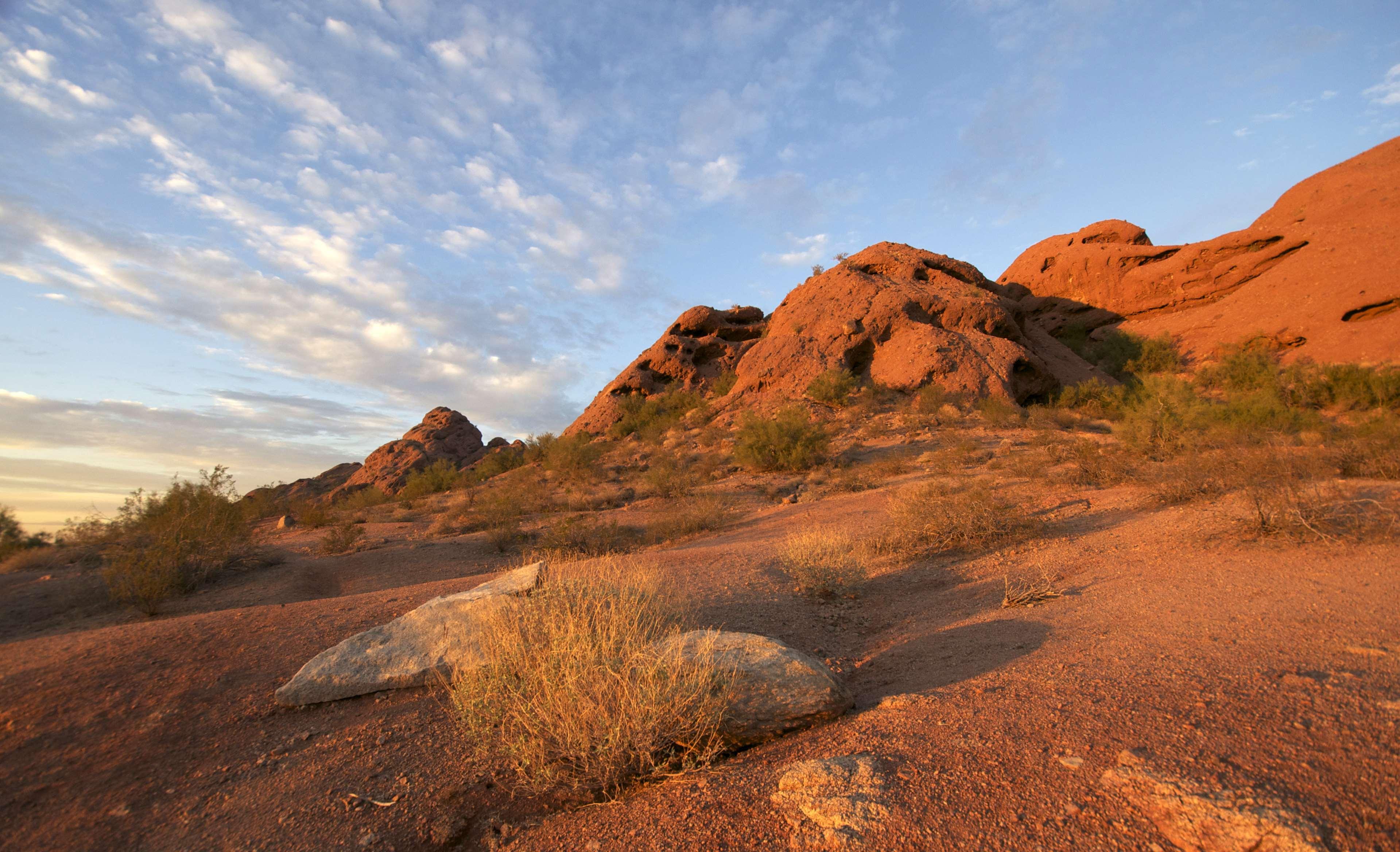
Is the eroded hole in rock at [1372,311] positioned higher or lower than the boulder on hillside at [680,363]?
lower

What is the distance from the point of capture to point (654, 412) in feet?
82.4

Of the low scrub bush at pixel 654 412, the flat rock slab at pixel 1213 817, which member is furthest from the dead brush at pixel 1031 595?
the low scrub bush at pixel 654 412

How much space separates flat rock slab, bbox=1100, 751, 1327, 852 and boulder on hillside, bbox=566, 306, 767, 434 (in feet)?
79.3

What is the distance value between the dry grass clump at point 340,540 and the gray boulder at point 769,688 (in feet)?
32.1

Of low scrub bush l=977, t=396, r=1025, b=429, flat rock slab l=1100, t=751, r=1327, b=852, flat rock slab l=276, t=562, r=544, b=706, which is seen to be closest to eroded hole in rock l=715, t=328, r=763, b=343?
low scrub bush l=977, t=396, r=1025, b=429

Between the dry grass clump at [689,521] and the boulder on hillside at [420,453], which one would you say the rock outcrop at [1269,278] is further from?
the boulder on hillside at [420,453]

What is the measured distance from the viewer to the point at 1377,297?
824 inches

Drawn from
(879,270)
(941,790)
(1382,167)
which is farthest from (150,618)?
(1382,167)

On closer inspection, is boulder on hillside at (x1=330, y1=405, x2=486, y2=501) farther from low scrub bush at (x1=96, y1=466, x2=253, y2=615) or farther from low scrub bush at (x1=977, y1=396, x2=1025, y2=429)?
low scrub bush at (x1=977, y1=396, x2=1025, y2=429)

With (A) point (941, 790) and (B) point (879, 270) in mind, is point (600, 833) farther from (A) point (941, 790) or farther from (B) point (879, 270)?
(B) point (879, 270)

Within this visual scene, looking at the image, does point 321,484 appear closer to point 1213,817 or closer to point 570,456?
point 570,456

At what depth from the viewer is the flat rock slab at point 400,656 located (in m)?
4.15

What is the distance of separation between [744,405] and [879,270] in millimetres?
10038

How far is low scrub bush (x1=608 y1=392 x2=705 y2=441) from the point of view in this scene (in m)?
23.5
